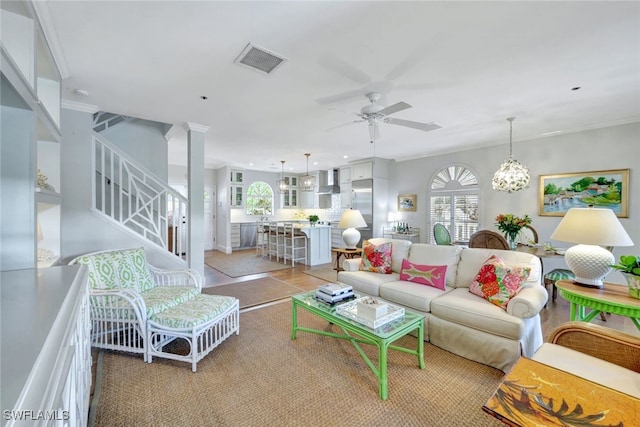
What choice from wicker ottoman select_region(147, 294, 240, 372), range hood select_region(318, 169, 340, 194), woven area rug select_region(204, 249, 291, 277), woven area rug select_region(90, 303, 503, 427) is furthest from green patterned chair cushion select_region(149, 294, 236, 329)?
range hood select_region(318, 169, 340, 194)

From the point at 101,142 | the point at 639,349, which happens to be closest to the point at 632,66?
the point at 639,349

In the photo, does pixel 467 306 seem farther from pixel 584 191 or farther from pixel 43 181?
pixel 43 181

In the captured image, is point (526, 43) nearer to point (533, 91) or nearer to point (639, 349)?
point (533, 91)

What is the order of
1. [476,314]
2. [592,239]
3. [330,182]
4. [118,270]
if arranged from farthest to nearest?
[330,182] → [118,270] → [476,314] → [592,239]

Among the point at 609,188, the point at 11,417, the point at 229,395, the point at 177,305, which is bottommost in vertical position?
the point at 229,395

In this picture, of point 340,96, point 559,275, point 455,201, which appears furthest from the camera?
point 455,201

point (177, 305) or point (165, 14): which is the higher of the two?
point (165, 14)

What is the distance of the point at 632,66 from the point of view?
2.56 meters

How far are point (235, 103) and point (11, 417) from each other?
11.3ft

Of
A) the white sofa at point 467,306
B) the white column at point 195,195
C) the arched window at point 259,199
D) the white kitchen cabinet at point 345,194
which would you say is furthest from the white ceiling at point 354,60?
the arched window at point 259,199

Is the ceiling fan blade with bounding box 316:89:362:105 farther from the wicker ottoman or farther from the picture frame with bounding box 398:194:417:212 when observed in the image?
the picture frame with bounding box 398:194:417:212

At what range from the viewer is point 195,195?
4.34 meters

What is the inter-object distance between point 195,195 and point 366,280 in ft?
9.81

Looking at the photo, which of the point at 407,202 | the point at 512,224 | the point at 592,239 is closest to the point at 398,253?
the point at 512,224
